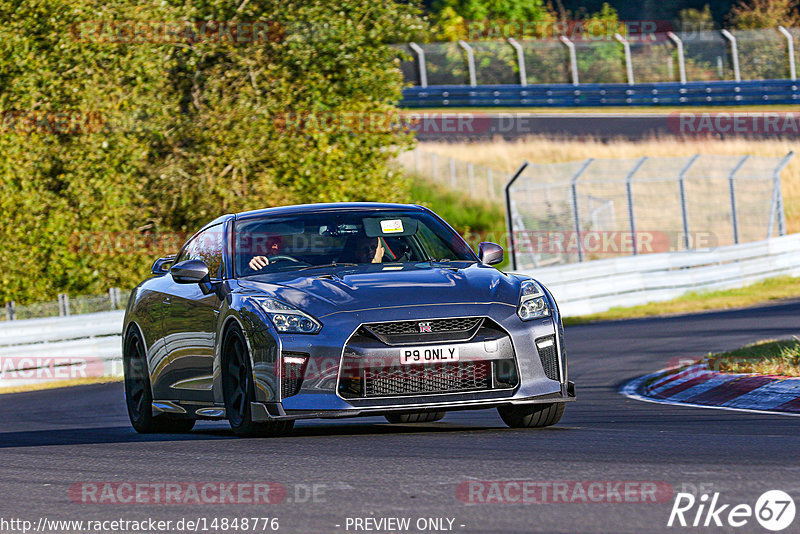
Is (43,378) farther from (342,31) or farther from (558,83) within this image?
(558,83)

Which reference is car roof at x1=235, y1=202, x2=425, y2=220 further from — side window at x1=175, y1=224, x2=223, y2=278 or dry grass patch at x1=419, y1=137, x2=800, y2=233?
dry grass patch at x1=419, y1=137, x2=800, y2=233

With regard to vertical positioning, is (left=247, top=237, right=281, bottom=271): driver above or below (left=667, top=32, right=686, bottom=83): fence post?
above

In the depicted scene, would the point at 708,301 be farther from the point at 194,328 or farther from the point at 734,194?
the point at 194,328

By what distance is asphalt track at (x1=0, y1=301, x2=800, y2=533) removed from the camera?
584 cm

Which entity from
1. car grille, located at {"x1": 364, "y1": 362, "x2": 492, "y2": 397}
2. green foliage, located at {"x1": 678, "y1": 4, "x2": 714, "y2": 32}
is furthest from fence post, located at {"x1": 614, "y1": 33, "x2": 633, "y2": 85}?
car grille, located at {"x1": 364, "y1": 362, "x2": 492, "y2": 397}

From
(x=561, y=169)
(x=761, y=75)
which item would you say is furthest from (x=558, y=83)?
(x=561, y=169)

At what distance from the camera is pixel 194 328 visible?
31.6 ft

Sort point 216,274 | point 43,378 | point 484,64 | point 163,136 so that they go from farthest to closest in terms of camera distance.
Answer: point 484,64 < point 163,136 < point 43,378 < point 216,274

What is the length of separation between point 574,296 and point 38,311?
29.1 ft

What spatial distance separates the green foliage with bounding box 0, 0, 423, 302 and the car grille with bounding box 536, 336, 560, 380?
1759 cm

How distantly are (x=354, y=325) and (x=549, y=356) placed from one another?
47.5 inches

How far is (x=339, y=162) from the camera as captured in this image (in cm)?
2905

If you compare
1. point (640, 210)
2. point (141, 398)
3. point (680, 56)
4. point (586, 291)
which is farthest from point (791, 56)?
point (141, 398)

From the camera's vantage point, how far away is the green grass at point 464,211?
4034 centimetres
